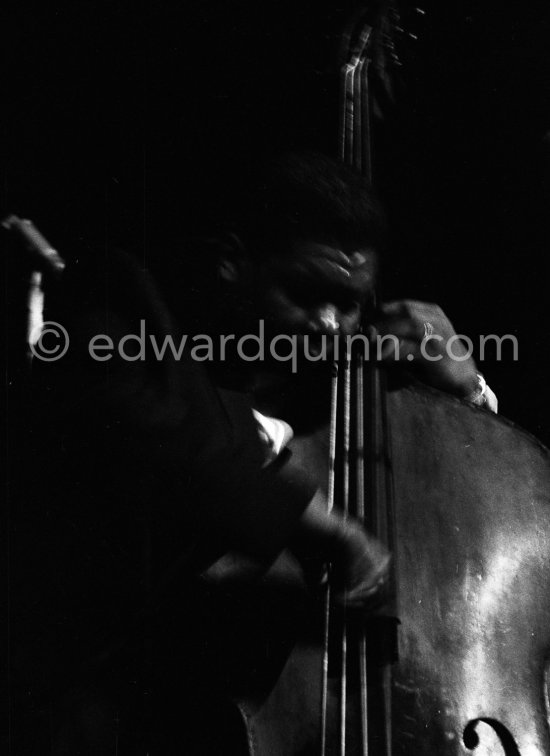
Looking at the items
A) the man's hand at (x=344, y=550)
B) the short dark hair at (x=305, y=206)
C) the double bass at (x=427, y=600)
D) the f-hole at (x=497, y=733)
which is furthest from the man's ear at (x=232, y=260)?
the f-hole at (x=497, y=733)

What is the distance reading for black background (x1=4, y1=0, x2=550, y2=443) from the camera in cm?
127

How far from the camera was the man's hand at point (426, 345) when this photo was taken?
1.04 meters

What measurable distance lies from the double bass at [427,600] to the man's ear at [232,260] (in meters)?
0.19

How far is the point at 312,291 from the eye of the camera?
3.12ft

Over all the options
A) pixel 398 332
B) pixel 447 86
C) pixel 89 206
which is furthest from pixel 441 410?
pixel 447 86

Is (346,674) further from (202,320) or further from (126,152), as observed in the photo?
(126,152)

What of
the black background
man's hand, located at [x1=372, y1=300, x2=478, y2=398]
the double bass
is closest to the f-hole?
the double bass

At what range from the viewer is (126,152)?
136 centimetres

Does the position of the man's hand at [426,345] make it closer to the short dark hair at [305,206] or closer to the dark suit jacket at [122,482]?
the short dark hair at [305,206]

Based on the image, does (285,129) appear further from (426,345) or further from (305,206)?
(426,345)

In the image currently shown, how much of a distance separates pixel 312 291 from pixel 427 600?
428 mm

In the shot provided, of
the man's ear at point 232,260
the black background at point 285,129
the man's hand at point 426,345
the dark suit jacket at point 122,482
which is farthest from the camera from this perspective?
the black background at point 285,129

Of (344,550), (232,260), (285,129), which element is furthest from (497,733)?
(285,129)

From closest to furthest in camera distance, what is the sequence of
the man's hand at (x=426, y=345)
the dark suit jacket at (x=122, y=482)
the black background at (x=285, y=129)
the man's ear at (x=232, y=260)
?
the dark suit jacket at (x=122, y=482), the man's ear at (x=232, y=260), the man's hand at (x=426, y=345), the black background at (x=285, y=129)
